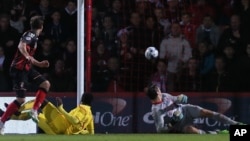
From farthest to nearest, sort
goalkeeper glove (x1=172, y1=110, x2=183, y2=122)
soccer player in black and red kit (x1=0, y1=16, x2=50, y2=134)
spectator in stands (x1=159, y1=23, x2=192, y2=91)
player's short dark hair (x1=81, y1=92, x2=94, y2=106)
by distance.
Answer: spectator in stands (x1=159, y1=23, x2=192, y2=91)
soccer player in black and red kit (x1=0, y1=16, x2=50, y2=134)
goalkeeper glove (x1=172, y1=110, x2=183, y2=122)
player's short dark hair (x1=81, y1=92, x2=94, y2=106)

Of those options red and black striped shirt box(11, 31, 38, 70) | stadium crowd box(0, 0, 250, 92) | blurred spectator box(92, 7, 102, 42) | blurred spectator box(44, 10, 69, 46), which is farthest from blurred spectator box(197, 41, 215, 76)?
red and black striped shirt box(11, 31, 38, 70)

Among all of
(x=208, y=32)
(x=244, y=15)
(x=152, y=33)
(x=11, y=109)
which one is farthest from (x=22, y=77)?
(x=244, y=15)

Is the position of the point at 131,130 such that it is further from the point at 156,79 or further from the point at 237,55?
the point at 237,55

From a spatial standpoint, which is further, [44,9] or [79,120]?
[44,9]

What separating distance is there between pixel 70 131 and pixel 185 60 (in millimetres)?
3723

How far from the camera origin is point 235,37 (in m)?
16.0

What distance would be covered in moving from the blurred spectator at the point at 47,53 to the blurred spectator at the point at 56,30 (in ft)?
0.75

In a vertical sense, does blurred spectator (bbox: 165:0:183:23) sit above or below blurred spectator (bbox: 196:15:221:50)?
above

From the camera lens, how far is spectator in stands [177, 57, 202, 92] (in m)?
16.0

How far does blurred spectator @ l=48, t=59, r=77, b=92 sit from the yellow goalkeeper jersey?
2.45 m

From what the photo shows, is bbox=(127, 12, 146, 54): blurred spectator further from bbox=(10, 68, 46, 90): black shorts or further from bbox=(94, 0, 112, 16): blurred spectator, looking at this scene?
bbox=(10, 68, 46, 90): black shorts

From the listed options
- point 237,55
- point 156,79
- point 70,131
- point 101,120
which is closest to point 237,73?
point 237,55

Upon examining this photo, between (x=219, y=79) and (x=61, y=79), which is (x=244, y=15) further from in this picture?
(x=61, y=79)

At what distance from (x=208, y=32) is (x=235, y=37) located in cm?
Result: 61
